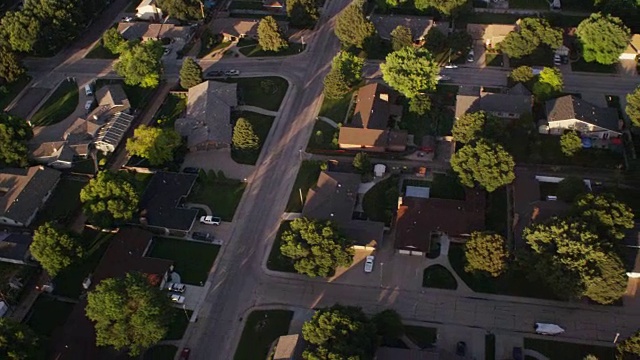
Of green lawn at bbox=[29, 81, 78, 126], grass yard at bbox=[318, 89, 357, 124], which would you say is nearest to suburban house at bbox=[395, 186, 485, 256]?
grass yard at bbox=[318, 89, 357, 124]

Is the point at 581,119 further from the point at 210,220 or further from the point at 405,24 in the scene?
the point at 210,220

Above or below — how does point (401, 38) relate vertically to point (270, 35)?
above

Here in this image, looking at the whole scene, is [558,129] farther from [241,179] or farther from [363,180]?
[241,179]

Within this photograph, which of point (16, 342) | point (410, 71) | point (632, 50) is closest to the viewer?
point (16, 342)

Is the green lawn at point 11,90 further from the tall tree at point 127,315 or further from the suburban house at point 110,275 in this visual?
the tall tree at point 127,315

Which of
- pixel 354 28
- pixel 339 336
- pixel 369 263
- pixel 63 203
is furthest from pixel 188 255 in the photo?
pixel 354 28

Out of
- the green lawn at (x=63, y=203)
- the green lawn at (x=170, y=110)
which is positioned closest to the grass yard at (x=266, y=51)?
the green lawn at (x=170, y=110)
